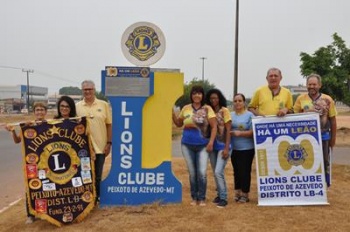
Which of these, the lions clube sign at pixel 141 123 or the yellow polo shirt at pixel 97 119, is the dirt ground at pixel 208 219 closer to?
the lions clube sign at pixel 141 123

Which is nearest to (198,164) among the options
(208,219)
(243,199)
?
(208,219)

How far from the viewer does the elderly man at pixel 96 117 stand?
5.78 m

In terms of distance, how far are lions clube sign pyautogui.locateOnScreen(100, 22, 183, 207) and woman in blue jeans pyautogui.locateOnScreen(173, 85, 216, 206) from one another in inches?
14.4

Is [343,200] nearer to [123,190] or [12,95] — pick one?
[123,190]

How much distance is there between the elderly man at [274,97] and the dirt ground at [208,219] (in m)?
1.30

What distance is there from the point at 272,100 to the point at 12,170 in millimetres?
7785

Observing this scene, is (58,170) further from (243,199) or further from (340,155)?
(340,155)

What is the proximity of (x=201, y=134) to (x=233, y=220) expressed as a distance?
46.1 inches

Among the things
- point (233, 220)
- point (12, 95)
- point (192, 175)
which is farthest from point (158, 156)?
point (12, 95)

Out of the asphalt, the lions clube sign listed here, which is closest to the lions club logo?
the lions clube sign

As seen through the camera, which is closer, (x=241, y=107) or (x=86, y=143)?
(x=86, y=143)

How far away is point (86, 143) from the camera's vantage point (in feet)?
18.6

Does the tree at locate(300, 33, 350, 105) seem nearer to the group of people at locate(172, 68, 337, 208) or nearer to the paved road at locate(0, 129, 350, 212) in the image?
the paved road at locate(0, 129, 350, 212)

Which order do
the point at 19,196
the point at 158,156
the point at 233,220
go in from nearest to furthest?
the point at 233,220, the point at 158,156, the point at 19,196
